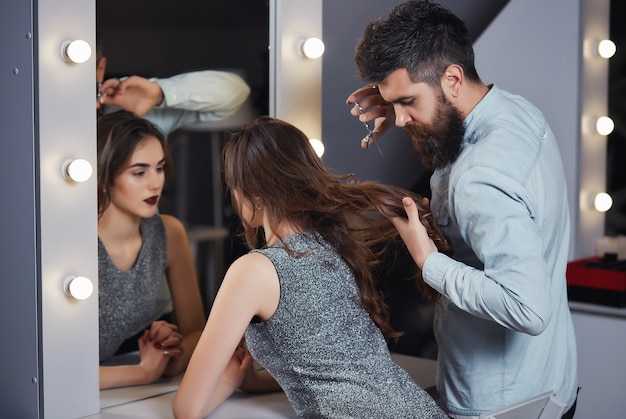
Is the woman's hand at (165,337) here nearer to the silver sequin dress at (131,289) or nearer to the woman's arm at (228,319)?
the silver sequin dress at (131,289)

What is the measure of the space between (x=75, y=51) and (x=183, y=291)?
57 centimetres

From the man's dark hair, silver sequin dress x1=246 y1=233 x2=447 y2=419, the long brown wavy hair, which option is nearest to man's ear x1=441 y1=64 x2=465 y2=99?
the man's dark hair

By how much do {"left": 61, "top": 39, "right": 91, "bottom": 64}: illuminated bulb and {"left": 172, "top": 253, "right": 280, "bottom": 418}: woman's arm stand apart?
47 cm

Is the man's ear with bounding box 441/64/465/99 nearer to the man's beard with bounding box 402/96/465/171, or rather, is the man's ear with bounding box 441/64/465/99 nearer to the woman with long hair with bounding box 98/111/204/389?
the man's beard with bounding box 402/96/465/171

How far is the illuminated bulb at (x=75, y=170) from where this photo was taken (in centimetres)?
146

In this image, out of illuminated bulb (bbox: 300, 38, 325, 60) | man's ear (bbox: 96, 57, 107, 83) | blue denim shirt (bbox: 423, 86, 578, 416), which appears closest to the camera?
blue denim shirt (bbox: 423, 86, 578, 416)

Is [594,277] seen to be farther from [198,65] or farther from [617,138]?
[198,65]

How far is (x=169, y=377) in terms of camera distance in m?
1.76

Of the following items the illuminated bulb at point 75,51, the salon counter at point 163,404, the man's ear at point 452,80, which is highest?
the illuminated bulb at point 75,51

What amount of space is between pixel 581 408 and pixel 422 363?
0.68 meters

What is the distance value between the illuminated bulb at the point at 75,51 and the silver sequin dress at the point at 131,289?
1.16ft

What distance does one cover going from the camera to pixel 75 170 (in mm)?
1463

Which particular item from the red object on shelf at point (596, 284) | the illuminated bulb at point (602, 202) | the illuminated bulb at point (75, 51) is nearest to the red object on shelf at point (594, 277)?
the red object on shelf at point (596, 284)

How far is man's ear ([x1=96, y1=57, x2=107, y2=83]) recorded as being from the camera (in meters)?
1.53
